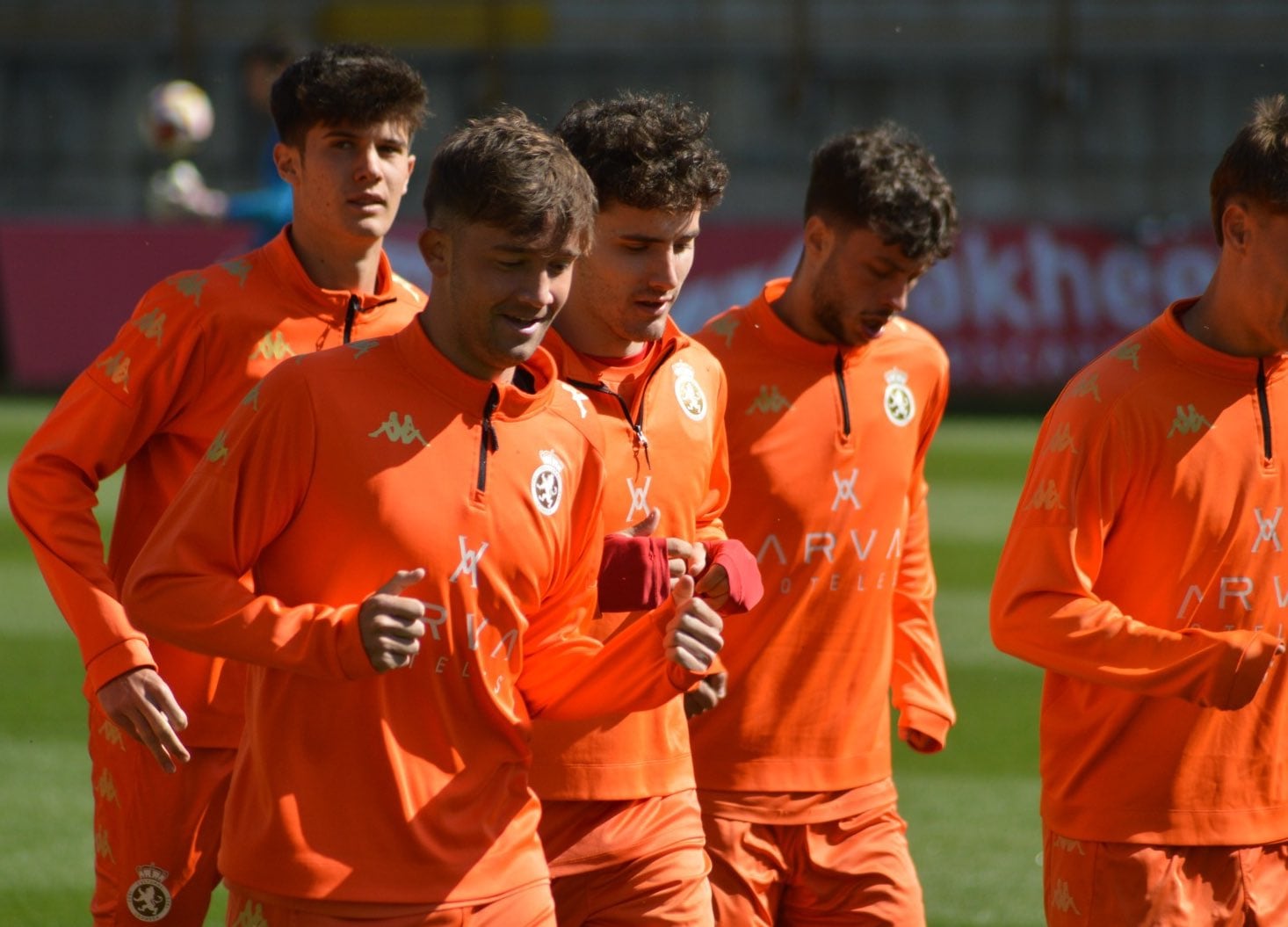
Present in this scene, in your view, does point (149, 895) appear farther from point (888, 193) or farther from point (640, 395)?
point (888, 193)

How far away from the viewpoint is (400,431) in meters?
3.25

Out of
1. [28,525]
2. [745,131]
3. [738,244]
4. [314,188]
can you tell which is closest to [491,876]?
[28,525]

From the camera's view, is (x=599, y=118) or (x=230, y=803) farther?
(x=599, y=118)

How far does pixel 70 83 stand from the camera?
28297 mm

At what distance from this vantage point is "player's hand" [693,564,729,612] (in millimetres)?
3586

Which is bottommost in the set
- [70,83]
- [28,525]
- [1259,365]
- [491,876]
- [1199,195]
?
[1199,195]

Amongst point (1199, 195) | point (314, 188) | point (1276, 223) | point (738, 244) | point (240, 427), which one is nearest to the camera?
point (240, 427)

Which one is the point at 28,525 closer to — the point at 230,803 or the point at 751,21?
the point at 230,803

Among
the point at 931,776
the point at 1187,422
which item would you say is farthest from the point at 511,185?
the point at 931,776

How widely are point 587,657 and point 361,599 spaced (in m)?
0.46

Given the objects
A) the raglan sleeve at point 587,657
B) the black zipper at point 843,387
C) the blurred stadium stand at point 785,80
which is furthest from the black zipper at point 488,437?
the blurred stadium stand at point 785,80

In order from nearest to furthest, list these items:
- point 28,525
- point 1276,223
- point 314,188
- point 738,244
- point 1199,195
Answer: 1. point 1276,223
2. point 28,525
3. point 314,188
4. point 738,244
5. point 1199,195

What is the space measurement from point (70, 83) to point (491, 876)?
27.3 m

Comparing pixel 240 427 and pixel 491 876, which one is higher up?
pixel 240 427
